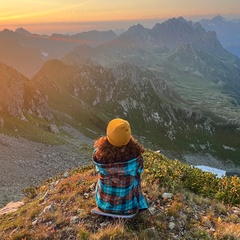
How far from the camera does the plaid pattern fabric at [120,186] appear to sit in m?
10.2

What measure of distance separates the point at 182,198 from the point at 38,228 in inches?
247

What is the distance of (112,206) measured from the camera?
10586 millimetres

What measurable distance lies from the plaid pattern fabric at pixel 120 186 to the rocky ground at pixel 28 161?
22541 mm

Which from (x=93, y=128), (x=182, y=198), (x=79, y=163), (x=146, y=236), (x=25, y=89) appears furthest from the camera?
(x=93, y=128)

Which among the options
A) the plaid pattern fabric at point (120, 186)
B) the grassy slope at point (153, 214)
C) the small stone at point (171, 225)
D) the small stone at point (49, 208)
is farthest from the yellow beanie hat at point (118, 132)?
the small stone at point (49, 208)

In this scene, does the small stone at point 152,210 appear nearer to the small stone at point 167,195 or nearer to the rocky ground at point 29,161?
the small stone at point 167,195

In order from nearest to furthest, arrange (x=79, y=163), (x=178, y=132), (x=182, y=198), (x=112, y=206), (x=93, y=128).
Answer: (x=112, y=206)
(x=182, y=198)
(x=79, y=163)
(x=93, y=128)
(x=178, y=132)

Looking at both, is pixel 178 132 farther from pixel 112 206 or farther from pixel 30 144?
pixel 112 206

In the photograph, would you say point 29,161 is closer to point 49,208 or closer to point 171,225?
point 49,208

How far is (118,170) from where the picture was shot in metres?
10.2

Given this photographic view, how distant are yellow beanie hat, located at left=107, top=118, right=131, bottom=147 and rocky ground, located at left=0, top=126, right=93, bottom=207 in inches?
947

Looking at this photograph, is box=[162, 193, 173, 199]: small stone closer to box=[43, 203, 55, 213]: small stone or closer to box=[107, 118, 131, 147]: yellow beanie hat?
box=[107, 118, 131, 147]: yellow beanie hat

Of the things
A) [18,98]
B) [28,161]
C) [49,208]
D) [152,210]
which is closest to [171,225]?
[152,210]

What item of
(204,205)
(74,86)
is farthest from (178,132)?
(204,205)
